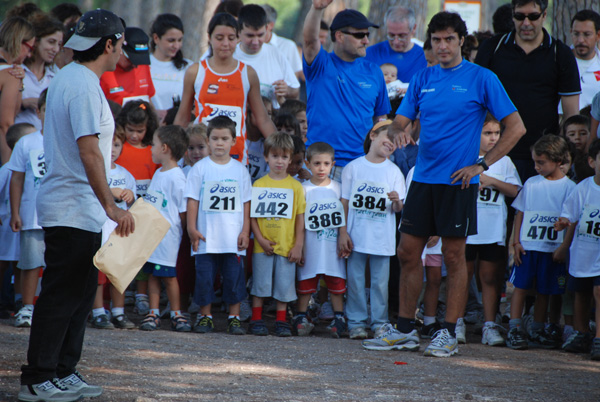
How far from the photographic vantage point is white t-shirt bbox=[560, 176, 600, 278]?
6672mm

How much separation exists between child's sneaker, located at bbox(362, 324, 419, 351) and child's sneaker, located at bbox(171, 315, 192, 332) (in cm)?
167

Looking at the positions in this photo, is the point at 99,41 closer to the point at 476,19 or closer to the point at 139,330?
the point at 139,330

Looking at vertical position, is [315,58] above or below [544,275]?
above

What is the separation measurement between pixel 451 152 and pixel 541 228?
4.77ft

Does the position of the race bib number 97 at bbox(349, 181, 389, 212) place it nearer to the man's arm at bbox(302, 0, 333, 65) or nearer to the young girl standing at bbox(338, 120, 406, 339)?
the young girl standing at bbox(338, 120, 406, 339)

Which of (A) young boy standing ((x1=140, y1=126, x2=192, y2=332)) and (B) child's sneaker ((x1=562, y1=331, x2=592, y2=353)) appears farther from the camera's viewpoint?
(A) young boy standing ((x1=140, y1=126, x2=192, y2=332))

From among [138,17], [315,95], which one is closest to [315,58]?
[315,95]

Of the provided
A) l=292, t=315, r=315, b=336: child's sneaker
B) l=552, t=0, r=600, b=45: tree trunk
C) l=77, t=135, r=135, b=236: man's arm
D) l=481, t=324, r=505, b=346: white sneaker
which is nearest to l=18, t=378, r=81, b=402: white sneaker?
l=77, t=135, r=135, b=236: man's arm

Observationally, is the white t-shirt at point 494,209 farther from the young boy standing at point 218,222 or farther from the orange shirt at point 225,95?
the orange shirt at point 225,95

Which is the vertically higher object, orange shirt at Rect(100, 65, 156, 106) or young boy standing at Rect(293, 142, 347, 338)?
orange shirt at Rect(100, 65, 156, 106)

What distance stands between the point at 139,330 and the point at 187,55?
13.0 meters

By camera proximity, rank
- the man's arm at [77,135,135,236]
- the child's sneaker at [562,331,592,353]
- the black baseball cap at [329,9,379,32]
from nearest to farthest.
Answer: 1. the man's arm at [77,135,135,236]
2. the child's sneaker at [562,331,592,353]
3. the black baseball cap at [329,9,379,32]

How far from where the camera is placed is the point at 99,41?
15.1ft

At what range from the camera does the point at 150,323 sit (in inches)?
281
